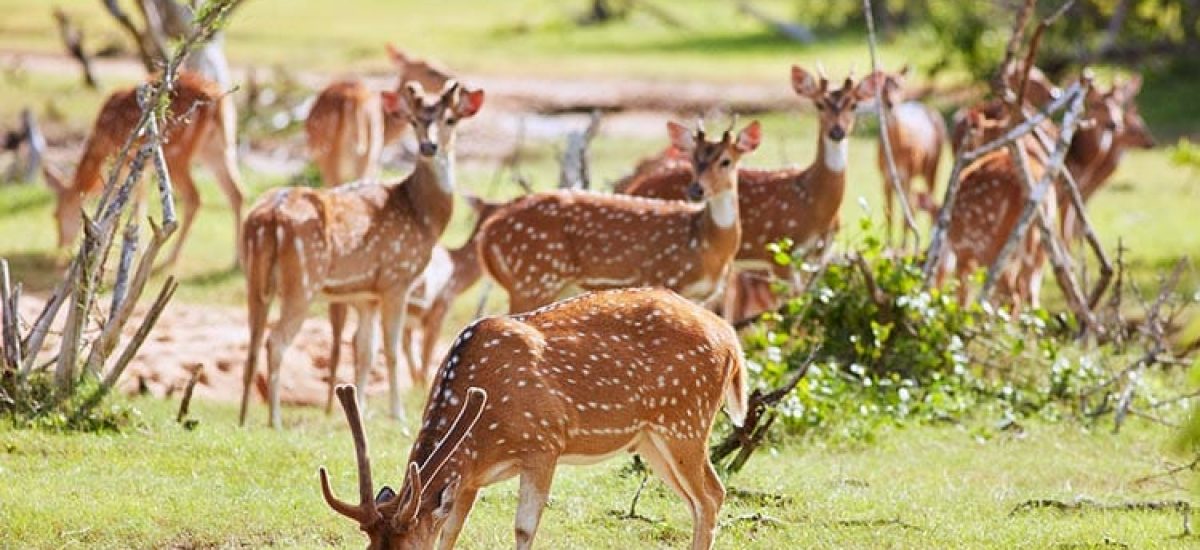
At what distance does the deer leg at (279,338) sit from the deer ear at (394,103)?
4.11 ft

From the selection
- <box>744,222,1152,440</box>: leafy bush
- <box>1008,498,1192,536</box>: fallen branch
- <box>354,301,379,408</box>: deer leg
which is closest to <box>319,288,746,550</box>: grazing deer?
<box>1008,498,1192,536</box>: fallen branch

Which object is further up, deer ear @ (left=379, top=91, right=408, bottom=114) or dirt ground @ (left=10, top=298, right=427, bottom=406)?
deer ear @ (left=379, top=91, right=408, bottom=114)

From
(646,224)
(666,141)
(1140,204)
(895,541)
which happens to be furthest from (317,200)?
(666,141)

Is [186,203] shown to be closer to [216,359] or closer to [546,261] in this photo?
[216,359]

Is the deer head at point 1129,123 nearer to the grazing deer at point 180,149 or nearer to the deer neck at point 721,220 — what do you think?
the deer neck at point 721,220

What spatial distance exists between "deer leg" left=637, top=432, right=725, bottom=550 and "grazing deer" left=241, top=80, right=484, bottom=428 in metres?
3.78

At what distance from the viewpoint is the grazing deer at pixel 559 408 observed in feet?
22.8

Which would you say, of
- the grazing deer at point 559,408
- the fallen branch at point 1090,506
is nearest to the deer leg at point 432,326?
the fallen branch at point 1090,506

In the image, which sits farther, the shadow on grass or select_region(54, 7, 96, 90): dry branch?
select_region(54, 7, 96, 90): dry branch

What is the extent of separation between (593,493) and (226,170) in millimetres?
7691

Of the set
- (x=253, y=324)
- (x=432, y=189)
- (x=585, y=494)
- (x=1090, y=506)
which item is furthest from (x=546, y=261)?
(x=1090, y=506)

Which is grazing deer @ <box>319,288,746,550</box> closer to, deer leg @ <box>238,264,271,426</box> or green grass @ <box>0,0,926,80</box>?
deer leg @ <box>238,264,271,426</box>

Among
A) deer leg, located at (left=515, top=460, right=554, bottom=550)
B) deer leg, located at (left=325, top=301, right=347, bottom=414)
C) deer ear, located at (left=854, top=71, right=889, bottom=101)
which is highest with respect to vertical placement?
deer ear, located at (left=854, top=71, right=889, bottom=101)

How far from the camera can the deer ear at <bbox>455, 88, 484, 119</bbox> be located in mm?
11570
